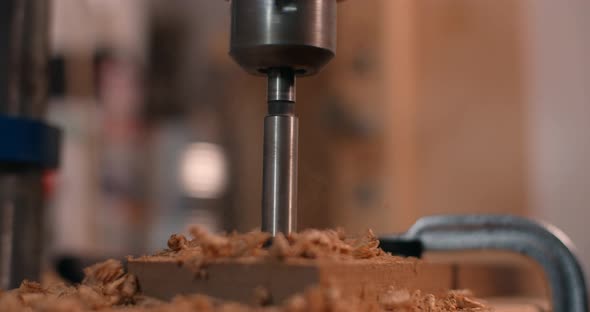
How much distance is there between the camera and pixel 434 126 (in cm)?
113

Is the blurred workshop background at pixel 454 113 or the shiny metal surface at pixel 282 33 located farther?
the blurred workshop background at pixel 454 113

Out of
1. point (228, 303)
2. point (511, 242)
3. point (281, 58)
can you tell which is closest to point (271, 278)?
point (228, 303)

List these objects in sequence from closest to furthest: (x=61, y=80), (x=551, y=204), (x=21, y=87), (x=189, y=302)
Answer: (x=189, y=302) → (x=21, y=87) → (x=551, y=204) → (x=61, y=80)

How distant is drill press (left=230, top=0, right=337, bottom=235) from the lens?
359 mm

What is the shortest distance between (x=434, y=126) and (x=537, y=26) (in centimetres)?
25

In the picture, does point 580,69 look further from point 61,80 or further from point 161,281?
point 61,80

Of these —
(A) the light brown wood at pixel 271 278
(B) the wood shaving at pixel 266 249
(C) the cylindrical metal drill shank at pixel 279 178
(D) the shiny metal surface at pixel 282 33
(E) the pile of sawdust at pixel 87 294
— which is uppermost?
(D) the shiny metal surface at pixel 282 33

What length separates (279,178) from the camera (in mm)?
373

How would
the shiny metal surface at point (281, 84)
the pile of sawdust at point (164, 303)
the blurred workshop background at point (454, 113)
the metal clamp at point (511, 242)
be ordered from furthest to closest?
the blurred workshop background at point (454, 113), the metal clamp at point (511, 242), the shiny metal surface at point (281, 84), the pile of sawdust at point (164, 303)

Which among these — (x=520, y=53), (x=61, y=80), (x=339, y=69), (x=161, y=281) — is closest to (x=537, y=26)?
(x=520, y=53)

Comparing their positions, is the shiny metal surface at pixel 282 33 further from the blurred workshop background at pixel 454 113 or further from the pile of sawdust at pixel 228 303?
the blurred workshop background at pixel 454 113

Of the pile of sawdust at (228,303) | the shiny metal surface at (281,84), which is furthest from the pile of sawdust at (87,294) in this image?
→ the shiny metal surface at (281,84)

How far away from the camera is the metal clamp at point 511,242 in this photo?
49 cm

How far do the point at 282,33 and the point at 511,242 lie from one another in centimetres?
28
